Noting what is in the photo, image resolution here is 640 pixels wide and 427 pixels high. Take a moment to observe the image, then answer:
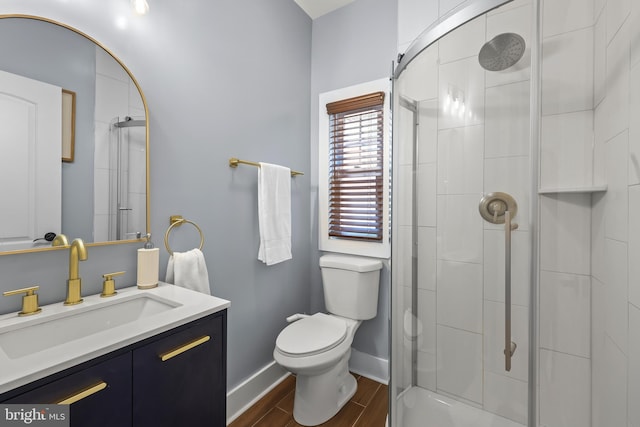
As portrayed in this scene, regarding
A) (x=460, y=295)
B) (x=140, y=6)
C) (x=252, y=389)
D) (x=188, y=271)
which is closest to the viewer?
(x=460, y=295)

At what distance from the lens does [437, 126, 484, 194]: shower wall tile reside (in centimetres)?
88

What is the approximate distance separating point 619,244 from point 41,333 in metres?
1.64

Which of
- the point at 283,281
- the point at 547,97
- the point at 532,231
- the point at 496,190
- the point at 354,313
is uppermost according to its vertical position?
the point at 547,97

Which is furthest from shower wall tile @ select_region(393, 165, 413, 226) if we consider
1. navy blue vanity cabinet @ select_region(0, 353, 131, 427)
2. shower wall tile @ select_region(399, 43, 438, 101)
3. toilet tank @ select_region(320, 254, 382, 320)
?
navy blue vanity cabinet @ select_region(0, 353, 131, 427)

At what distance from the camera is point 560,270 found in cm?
76

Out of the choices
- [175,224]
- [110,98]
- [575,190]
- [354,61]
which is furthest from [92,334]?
[354,61]

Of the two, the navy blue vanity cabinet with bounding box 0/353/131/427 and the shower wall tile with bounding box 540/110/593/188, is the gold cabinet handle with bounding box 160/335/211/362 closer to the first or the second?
the navy blue vanity cabinet with bounding box 0/353/131/427

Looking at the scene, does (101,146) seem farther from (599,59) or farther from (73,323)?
(599,59)

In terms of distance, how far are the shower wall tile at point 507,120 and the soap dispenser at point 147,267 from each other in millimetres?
1285

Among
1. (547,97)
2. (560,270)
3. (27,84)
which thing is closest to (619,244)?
(560,270)

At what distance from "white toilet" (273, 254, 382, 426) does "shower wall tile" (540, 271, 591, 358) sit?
1018mm

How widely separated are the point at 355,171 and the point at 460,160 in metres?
1.17

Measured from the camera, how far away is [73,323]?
0.97 metres

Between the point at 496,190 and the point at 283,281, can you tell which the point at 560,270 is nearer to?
the point at 496,190
